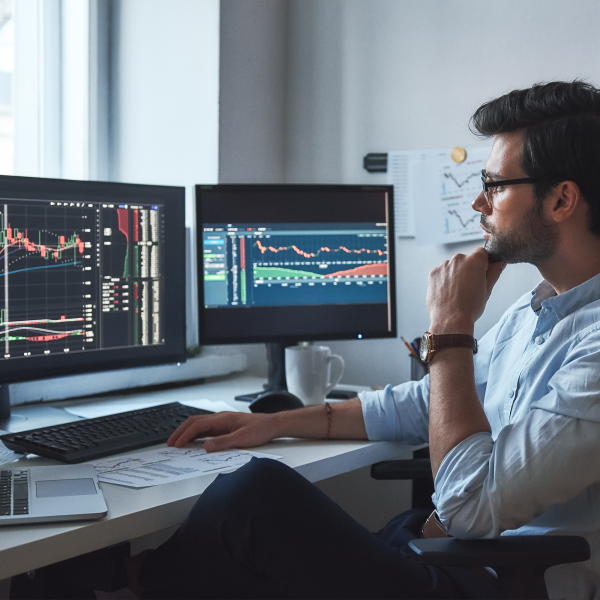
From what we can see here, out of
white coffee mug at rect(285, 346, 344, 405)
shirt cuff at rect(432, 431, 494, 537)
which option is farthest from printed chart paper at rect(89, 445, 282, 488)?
white coffee mug at rect(285, 346, 344, 405)

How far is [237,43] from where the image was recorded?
1.93 metres

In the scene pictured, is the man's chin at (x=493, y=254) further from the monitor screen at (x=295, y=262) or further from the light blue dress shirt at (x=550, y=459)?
the monitor screen at (x=295, y=262)

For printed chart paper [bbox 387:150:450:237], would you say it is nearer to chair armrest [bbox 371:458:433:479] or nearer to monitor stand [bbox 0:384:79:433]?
chair armrest [bbox 371:458:433:479]

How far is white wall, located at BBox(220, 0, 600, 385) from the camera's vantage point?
5.52 feet

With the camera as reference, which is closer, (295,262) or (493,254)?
(493,254)

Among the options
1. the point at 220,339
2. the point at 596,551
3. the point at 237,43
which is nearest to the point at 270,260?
the point at 220,339

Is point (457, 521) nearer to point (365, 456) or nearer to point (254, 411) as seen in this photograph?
point (365, 456)

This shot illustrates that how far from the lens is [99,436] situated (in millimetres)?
1134

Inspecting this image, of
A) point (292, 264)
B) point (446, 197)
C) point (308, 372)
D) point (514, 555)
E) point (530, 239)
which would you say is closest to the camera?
point (514, 555)

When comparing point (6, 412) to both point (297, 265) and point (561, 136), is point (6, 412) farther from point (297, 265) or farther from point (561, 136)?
point (561, 136)

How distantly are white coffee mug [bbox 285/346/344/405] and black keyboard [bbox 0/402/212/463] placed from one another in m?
0.30

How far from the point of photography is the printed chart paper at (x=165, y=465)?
0.97 m

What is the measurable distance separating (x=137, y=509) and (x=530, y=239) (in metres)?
0.74

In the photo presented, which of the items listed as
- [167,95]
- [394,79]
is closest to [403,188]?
[394,79]
